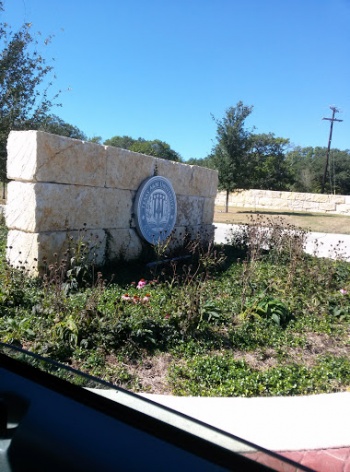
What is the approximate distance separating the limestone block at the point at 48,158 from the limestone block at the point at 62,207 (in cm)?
11

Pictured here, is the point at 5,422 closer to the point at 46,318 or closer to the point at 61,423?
the point at 61,423

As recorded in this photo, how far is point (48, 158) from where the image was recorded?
5.11 metres

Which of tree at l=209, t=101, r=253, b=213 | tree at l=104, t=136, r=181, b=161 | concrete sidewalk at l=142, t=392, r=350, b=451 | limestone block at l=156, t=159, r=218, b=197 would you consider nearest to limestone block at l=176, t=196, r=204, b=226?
limestone block at l=156, t=159, r=218, b=197

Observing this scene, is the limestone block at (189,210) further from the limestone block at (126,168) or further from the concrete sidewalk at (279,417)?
the concrete sidewalk at (279,417)

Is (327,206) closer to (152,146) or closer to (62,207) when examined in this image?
(62,207)

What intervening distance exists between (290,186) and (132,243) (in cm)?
4228

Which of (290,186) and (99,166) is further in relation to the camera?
(290,186)

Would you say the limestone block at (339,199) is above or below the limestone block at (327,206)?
above

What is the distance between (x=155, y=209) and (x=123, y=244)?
35.3 inches

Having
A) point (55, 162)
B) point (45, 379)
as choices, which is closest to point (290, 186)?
point (55, 162)

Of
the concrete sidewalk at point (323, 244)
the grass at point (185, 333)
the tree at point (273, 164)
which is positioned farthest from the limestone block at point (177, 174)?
the tree at point (273, 164)

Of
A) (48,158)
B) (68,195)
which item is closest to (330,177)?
(68,195)

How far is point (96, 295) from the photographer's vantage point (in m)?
3.96

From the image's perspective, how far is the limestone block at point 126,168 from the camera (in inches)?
243
